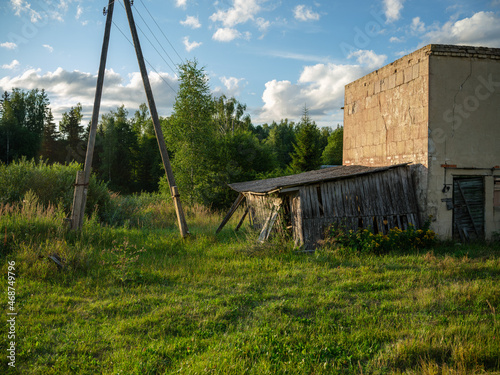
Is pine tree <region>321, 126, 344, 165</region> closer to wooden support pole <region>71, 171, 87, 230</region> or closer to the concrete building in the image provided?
the concrete building

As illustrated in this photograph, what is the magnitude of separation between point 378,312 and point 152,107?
8.14 meters

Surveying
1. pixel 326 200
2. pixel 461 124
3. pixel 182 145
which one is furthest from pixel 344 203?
pixel 182 145

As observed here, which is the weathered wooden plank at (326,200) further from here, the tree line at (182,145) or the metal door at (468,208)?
the tree line at (182,145)

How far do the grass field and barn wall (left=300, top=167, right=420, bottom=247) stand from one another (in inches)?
40.5

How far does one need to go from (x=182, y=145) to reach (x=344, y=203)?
14.5m

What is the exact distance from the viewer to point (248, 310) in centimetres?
523

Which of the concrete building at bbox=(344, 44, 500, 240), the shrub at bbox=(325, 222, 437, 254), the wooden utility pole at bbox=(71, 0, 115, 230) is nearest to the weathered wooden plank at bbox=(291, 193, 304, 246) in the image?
the shrub at bbox=(325, 222, 437, 254)

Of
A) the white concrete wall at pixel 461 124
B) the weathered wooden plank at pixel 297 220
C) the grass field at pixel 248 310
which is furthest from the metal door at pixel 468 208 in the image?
the weathered wooden plank at pixel 297 220

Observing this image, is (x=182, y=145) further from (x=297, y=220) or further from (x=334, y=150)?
(x=334, y=150)

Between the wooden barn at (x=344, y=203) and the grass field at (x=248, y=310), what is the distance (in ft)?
2.96

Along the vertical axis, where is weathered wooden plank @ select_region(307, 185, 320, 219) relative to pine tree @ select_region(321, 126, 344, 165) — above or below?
below

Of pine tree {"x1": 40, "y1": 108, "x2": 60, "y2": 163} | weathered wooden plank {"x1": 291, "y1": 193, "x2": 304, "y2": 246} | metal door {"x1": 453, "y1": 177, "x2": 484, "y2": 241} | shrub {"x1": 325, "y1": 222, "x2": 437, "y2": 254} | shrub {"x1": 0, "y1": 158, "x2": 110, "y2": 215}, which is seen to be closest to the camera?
shrub {"x1": 325, "y1": 222, "x2": 437, "y2": 254}

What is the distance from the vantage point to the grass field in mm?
3793

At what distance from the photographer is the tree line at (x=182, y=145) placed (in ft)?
71.3
